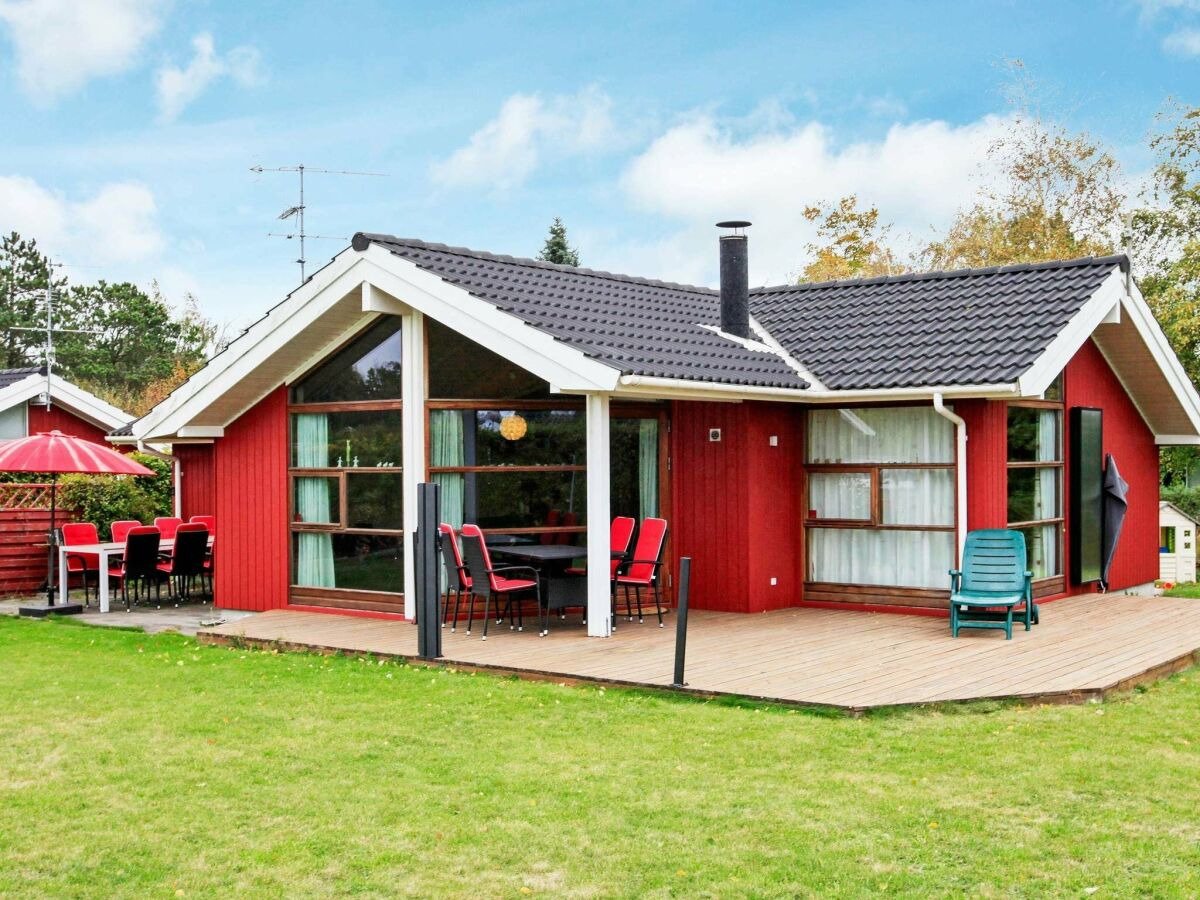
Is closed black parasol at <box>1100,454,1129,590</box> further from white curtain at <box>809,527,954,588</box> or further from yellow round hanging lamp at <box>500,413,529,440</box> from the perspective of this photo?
yellow round hanging lamp at <box>500,413,529,440</box>

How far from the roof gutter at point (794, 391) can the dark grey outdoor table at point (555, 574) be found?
1593 millimetres

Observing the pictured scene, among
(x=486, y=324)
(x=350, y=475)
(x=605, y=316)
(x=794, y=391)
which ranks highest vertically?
(x=605, y=316)

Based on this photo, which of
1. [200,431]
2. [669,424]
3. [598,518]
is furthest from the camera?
[200,431]

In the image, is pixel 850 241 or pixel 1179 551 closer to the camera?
pixel 1179 551

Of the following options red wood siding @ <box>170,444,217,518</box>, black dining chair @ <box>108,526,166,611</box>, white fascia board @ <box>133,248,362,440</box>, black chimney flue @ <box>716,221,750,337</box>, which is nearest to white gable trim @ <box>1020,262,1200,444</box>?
black chimney flue @ <box>716,221,750,337</box>

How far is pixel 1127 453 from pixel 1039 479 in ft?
9.58

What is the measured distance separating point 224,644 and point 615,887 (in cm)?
744

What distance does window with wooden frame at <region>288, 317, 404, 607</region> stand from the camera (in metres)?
12.7

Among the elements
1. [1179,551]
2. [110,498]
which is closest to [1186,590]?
[1179,551]

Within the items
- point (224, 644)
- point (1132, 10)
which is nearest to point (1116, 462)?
point (224, 644)

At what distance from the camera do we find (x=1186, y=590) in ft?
59.1

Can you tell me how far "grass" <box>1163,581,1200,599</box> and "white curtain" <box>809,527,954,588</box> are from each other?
591cm

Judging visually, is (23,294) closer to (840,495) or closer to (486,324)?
(486,324)

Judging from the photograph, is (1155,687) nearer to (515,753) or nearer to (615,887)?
(515,753)
